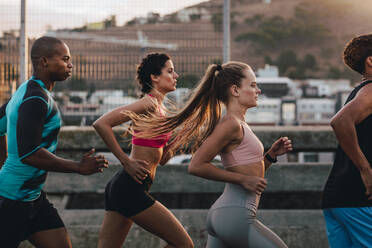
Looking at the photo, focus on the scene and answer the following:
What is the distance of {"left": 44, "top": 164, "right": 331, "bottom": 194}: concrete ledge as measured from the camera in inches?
254

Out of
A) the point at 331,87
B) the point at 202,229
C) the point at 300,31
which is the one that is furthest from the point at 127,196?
the point at 300,31

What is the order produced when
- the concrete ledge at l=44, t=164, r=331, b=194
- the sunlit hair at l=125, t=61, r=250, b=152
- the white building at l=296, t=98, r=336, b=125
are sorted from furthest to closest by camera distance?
the white building at l=296, t=98, r=336, b=125 < the concrete ledge at l=44, t=164, r=331, b=194 < the sunlit hair at l=125, t=61, r=250, b=152

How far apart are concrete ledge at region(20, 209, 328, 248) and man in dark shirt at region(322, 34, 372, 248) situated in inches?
91.2

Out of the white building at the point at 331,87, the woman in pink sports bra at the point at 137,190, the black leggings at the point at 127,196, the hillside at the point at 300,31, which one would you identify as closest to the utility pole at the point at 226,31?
the woman in pink sports bra at the point at 137,190

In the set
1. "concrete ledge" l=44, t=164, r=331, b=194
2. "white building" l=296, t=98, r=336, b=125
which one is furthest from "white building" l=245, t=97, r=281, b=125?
"concrete ledge" l=44, t=164, r=331, b=194

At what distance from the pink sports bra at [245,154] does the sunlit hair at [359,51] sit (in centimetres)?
90

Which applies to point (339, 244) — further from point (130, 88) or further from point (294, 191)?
point (130, 88)

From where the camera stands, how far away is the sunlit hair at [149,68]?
198 inches

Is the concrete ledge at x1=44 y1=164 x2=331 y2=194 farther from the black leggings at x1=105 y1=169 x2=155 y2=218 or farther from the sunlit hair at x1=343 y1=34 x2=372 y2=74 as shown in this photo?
the sunlit hair at x1=343 y1=34 x2=372 y2=74

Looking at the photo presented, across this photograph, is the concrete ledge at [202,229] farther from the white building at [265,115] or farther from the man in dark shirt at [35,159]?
the white building at [265,115]

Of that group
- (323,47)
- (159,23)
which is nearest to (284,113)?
(159,23)

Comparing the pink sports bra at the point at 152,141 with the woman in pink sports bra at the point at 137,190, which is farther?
the pink sports bra at the point at 152,141

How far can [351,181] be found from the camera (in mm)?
3797

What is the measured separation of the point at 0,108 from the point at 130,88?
8.49 feet
